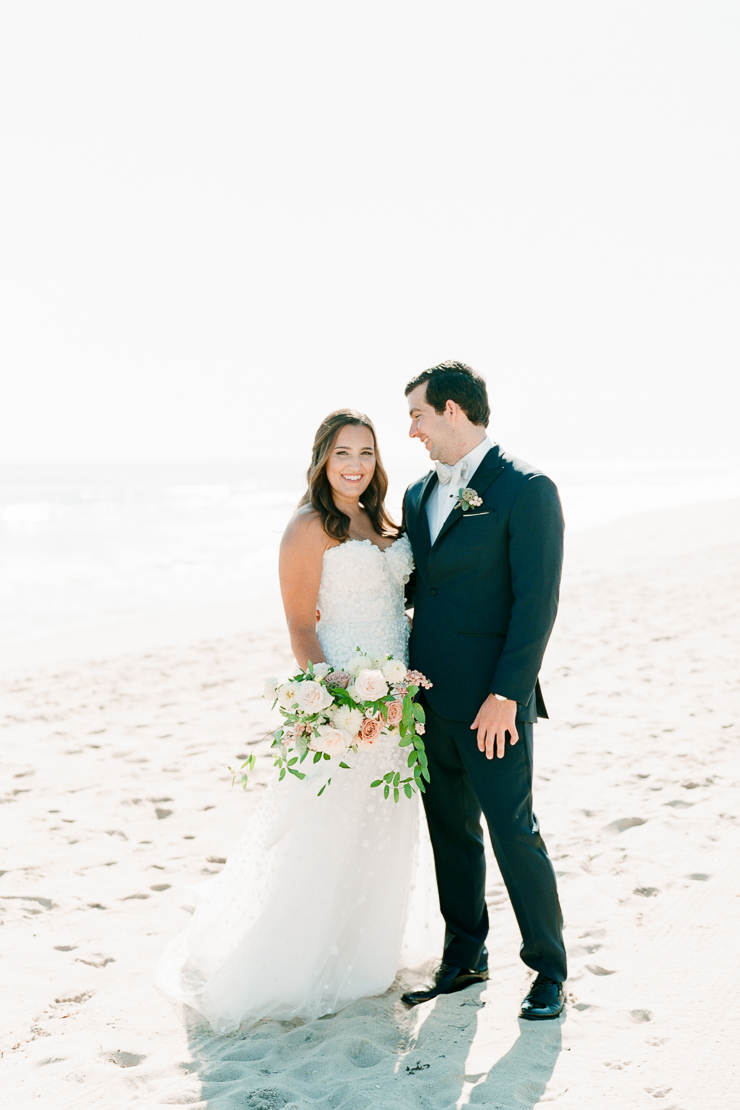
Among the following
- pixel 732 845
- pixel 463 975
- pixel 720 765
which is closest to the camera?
pixel 463 975

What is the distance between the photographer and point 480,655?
124 inches

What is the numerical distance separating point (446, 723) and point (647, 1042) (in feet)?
4.05

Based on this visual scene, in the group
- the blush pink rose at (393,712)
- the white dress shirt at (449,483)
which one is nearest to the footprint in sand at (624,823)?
the blush pink rose at (393,712)

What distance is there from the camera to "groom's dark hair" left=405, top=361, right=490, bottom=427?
320 cm

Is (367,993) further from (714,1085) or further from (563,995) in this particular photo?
(714,1085)

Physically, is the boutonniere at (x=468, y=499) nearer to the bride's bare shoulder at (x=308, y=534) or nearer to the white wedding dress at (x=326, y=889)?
the white wedding dress at (x=326, y=889)

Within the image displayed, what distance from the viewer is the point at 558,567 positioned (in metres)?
3.10

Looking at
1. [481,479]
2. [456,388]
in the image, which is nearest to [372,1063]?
[481,479]

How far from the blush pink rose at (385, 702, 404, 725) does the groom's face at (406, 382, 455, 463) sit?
944 millimetres

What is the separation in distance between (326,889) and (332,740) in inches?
26.9

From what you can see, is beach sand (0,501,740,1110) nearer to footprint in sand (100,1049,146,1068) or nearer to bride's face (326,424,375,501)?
footprint in sand (100,1049,146,1068)

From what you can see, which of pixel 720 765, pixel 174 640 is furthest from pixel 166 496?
pixel 720 765

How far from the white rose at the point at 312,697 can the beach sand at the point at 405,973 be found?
1179mm

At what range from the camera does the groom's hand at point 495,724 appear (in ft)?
9.93
